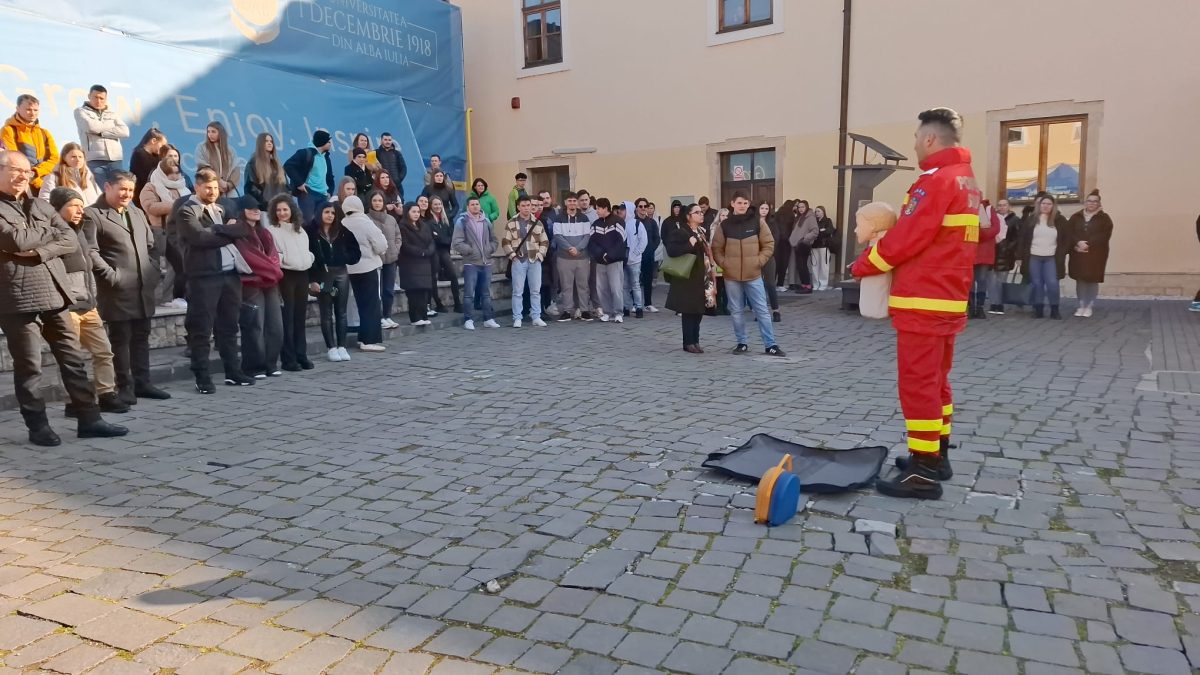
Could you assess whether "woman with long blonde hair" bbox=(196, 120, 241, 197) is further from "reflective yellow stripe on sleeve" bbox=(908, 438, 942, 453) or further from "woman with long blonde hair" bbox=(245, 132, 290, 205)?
"reflective yellow stripe on sleeve" bbox=(908, 438, 942, 453)

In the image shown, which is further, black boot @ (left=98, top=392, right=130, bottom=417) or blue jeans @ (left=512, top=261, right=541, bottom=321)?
blue jeans @ (left=512, top=261, right=541, bottom=321)

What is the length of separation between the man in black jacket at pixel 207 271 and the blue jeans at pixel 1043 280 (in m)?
10.6

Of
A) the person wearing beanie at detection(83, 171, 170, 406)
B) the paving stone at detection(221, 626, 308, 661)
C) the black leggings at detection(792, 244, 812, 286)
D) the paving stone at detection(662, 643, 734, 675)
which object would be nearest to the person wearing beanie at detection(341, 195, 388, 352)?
the person wearing beanie at detection(83, 171, 170, 406)

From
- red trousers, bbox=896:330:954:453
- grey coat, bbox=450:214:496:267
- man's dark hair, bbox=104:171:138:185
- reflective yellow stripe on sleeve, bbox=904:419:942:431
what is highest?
man's dark hair, bbox=104:171:138:185

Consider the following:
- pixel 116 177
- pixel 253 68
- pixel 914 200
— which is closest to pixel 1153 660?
pixel 914 200

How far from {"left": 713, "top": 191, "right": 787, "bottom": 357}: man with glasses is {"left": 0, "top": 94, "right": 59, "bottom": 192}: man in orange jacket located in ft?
22.6

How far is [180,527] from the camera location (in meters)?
4.27

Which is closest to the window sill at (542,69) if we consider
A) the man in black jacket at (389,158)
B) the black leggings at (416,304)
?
the man in black jacket at (389,158)

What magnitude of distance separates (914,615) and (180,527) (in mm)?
3427

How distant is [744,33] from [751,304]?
984cm

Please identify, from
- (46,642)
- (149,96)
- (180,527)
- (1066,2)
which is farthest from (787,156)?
(46,642)

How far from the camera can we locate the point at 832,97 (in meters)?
16.8

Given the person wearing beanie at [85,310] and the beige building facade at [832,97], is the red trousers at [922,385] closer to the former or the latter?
the person wearing beanie at [85,310]

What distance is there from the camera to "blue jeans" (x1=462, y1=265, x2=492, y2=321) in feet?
39.3
